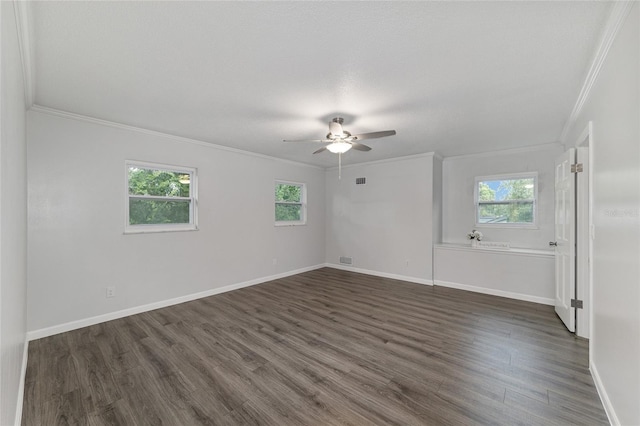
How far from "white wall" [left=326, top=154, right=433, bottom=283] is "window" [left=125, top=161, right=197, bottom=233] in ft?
11.1

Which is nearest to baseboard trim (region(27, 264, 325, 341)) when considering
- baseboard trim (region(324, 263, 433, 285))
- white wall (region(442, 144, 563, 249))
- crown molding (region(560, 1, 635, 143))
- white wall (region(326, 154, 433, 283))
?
baseboard trim (region(324, 263, 433, 285))

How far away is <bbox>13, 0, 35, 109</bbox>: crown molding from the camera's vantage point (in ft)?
4.87

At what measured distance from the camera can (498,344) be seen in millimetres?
2801

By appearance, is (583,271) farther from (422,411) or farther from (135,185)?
(135,185)

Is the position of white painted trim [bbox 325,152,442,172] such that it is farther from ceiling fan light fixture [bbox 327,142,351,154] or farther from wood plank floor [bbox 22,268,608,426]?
wood plank floor [bbox 22,268,608,426]

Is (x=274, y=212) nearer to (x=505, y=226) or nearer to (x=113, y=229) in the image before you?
(x=113, y=229)

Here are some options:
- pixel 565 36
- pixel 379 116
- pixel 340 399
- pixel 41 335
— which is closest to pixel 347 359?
pixel 340 399

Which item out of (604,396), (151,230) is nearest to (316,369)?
(604,396)

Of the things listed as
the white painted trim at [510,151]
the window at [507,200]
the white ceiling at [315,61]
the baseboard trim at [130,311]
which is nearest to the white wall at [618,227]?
the white ceiling at [315,61]

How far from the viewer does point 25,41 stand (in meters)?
1.74

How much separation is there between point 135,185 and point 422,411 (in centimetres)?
419

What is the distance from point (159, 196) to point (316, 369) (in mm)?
3288

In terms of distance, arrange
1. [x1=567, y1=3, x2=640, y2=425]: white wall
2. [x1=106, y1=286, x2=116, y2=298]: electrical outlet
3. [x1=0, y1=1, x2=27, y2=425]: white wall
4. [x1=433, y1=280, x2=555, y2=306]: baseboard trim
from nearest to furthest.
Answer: [x1=0, y1=1, x2=27, y2=425]: white wall → [x1=567, y1=3, x2=640, y2=425]: white wall → [x1=106, y1=286, x2=116, y2=298]: electrical outlet → [x1=433, y1=280, x2=555, y2=306]: baseboard trim

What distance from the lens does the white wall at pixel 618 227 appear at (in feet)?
4.67
